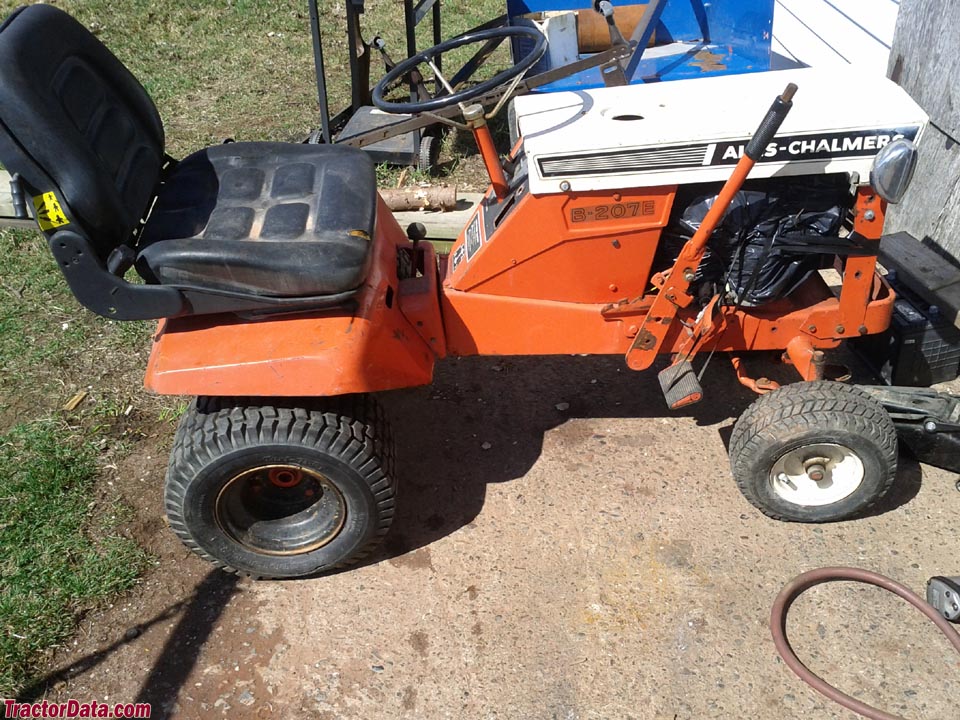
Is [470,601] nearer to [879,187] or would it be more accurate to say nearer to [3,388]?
[879,187]

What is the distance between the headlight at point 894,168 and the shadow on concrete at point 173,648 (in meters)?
2.38

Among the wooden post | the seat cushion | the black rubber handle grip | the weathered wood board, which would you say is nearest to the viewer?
the black rubber handle grip

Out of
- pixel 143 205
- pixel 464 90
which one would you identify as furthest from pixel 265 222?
pixel 464 90

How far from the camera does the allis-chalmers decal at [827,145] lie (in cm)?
248

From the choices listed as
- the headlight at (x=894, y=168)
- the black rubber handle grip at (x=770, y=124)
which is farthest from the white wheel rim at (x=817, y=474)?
the black rubber handle grip at (x=770, y=124)

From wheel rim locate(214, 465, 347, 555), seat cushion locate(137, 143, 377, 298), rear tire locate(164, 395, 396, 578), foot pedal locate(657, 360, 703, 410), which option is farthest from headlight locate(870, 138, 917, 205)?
wheel rim locate(214, 465, 347, 555)

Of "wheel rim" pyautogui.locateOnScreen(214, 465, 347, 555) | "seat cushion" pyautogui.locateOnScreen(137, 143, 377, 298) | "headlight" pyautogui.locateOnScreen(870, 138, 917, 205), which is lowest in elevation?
"wheel rim" pyautogui.locateOnScreen(214, 465, 347, 555)

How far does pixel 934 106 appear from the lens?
4.01m

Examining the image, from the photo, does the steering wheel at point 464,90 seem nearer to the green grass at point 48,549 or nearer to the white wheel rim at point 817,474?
the white wheel rim at point 817,474

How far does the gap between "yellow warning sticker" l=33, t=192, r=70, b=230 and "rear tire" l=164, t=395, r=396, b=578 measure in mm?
675

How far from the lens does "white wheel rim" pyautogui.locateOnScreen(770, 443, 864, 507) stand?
9.05 feet

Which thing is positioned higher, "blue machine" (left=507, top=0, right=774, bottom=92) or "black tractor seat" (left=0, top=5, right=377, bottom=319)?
"black tractor seat" (left=0, top=5, right=377, bottom=319)

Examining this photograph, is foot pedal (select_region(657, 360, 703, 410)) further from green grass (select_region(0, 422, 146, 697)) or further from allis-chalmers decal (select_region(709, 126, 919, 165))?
green grass (select_region(0, 422, 146, 697))

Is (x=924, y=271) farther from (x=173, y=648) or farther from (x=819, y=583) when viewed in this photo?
(x=173, y=648)
